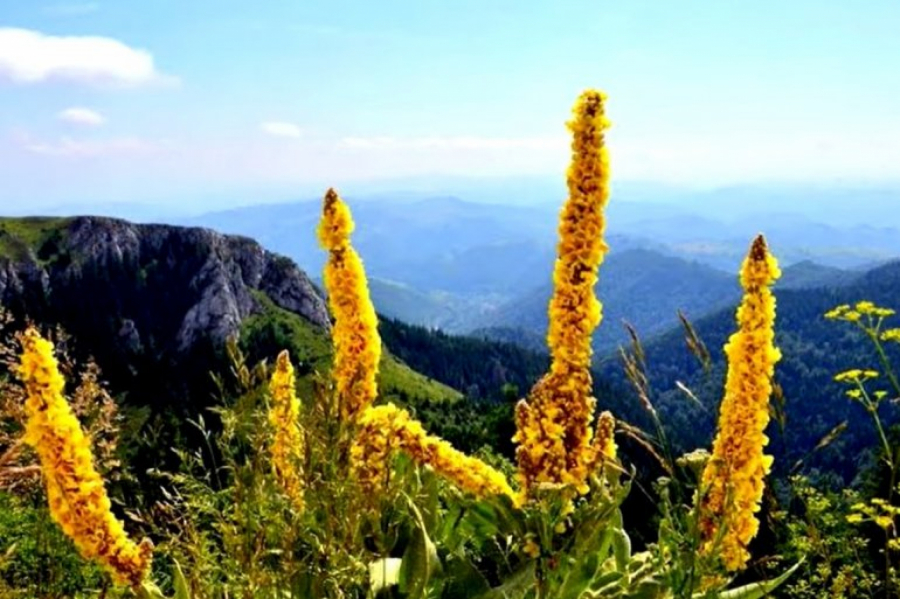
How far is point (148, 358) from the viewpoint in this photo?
135 metres

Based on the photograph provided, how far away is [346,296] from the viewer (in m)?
6.79

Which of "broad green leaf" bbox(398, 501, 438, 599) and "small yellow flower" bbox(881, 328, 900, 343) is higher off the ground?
"small yellow flower" bbox(881, 328, 900, 343)

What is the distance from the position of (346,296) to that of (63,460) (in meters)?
2.32

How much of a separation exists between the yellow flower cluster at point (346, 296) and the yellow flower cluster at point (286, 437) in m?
0.46

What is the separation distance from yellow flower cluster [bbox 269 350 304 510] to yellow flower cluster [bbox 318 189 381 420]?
0.46 meters

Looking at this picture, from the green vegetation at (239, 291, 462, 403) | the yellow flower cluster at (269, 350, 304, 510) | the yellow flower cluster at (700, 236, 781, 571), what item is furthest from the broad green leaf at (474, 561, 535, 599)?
the green vegetation at (239, 291, 462, 403)

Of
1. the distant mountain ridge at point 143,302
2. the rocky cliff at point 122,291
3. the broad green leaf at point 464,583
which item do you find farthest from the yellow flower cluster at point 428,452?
the rocky cliff at point 122,291

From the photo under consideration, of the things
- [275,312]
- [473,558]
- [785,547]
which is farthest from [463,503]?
[275,312]

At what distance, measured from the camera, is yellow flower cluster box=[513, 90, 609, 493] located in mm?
5305

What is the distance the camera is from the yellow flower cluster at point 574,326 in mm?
5305

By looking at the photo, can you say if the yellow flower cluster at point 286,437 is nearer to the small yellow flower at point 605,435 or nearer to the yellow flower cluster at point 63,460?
the yellow flower cluster at point 63,460

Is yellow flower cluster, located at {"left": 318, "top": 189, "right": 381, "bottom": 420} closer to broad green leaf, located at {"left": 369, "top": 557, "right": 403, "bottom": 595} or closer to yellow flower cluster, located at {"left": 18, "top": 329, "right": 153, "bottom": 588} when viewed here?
broad green leaf, located at {"left": 369, "top": 557, "right": 403, "bottom": 595}

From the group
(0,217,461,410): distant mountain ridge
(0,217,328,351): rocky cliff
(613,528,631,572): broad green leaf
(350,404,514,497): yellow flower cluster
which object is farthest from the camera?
(0,217,328,351): rocky cliff

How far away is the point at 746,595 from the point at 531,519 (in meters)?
1.75
